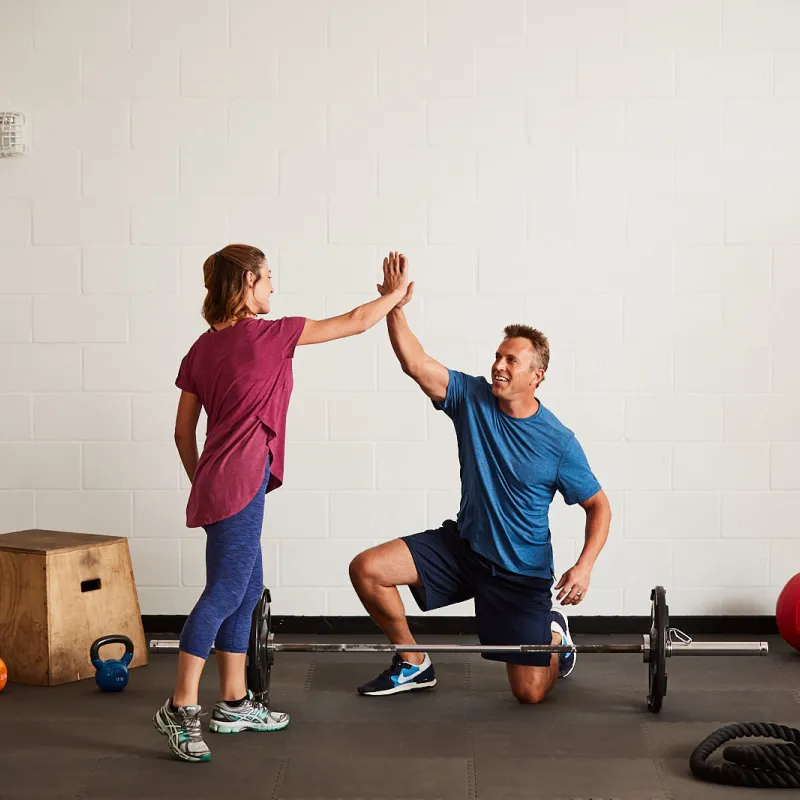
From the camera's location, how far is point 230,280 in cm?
290

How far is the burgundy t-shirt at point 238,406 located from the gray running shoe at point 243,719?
58cm

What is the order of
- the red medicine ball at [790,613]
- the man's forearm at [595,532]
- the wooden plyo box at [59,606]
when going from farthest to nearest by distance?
the red medicine ball at [790,613] → the wooden plyo box at [59,606] → the man's forearm at [595,532]

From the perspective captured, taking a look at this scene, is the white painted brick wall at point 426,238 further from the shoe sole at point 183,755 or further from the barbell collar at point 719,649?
the shoe sole at point 183,755

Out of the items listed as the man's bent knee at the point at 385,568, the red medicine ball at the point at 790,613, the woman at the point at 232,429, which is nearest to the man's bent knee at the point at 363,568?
the man's bent knee at the point at 385,568

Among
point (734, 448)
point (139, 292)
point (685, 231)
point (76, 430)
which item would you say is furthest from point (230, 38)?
point (734, 448)

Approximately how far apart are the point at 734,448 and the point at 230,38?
2.63 metres

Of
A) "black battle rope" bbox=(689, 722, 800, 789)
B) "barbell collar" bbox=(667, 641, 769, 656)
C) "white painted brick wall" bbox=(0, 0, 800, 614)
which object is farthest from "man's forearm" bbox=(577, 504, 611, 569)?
"white painted brick wall" bbox=(0, 0, 800, 614)

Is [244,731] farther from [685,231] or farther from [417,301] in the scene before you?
[685,231]

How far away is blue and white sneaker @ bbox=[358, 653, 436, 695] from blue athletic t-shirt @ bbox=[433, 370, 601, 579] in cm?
47

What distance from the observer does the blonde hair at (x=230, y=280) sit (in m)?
2.90

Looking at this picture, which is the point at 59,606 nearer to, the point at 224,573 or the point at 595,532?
the point at 224,573

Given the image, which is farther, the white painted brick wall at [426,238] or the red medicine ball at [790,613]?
the white painted brick wall at [426,238]

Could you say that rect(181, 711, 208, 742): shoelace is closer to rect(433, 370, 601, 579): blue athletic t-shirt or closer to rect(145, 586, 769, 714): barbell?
rect(145, 586, 769, 714): barbell

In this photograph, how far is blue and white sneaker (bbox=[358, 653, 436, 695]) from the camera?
3.45m
